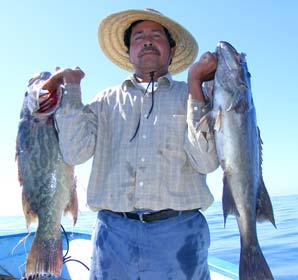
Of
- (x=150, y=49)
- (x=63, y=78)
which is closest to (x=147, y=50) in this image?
(x=150, y=49)

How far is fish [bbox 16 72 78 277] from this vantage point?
3.49 meters

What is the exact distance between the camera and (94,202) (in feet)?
10.6

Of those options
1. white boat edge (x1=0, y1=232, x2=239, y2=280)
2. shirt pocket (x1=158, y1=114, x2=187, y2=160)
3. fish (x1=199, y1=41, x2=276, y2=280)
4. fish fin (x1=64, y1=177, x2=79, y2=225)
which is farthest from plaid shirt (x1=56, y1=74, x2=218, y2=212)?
white boat edge (x1=0, y1=232, x2=239, y2=280)

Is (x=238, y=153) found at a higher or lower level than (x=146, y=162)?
higher

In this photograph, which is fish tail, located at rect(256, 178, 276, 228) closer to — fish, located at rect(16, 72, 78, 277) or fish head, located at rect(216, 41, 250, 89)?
fish head, located at rect(216, 41, 250, 89)

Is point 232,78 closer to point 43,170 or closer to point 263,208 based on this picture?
point 263,208

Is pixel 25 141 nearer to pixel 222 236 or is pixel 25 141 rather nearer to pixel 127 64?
pixel 127 64

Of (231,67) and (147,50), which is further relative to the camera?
(147,50)

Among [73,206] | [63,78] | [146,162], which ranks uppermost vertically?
[63,78]

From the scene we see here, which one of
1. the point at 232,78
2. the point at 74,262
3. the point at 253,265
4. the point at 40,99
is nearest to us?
the point at 253,265

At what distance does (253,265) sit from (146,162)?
108 cm

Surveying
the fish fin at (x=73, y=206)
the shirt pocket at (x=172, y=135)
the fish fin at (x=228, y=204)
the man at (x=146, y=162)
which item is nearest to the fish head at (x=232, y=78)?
the man at (x=146, y=162)

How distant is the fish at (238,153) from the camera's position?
3006mm

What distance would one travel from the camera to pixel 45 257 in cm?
335
